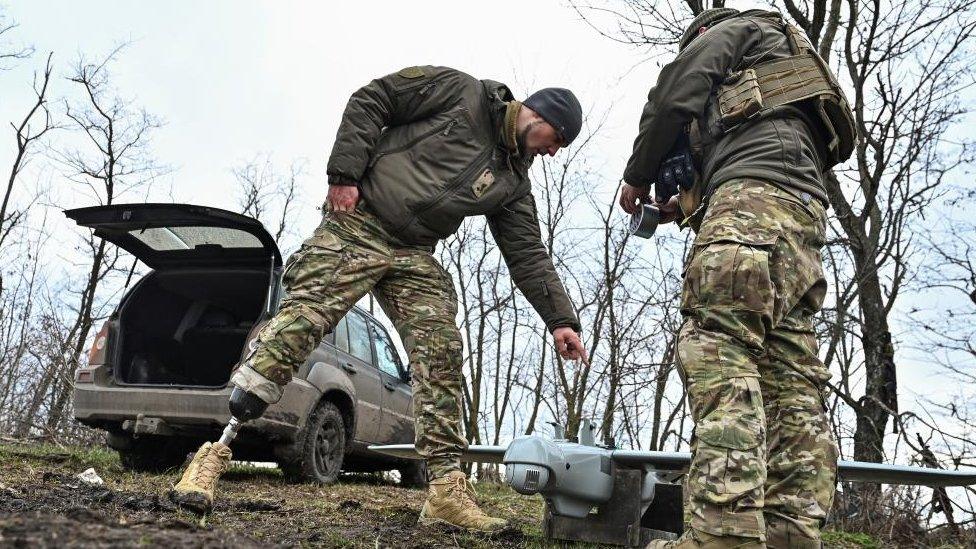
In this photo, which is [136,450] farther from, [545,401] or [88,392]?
[545,401]

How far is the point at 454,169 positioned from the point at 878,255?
709 cm

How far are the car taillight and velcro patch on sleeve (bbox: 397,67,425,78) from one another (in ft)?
11.1

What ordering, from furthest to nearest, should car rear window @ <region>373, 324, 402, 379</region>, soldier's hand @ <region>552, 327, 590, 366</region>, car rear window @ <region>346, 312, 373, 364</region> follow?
car rear window @ <region>373, 324, 402, 379</region>
car rear window @ <region>346, 312, 373, 364</region>
soldier's hand @ <region>552, 327, 590, 366</region>

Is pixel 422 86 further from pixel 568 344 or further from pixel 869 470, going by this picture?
pixel 869 470

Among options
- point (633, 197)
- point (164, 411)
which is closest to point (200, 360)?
point (164, 411)

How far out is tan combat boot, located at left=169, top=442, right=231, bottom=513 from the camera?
117 inches

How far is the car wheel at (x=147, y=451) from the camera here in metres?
5.89

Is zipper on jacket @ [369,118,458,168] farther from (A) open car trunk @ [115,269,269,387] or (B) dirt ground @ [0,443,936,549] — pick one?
(A) open car trunk @ [115,269,269,387]

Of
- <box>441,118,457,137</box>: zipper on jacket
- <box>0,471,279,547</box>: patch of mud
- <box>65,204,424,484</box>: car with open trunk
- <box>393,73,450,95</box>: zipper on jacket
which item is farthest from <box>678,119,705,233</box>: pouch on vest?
<box>65,204,424,484</box>: car with open trunk

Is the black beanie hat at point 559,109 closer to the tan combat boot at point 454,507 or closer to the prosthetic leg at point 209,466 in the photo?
the tan combat boot at point 454,507

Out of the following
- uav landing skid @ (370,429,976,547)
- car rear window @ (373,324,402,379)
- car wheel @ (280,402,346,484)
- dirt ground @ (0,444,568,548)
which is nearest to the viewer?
dirt ground @ (0,444,568,548)

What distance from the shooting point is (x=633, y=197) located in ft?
9.98

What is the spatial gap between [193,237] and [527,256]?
8.84 feet

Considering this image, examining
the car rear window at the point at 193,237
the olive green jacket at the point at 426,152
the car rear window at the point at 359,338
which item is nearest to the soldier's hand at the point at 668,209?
the olive green jacket at the point at 426,152
